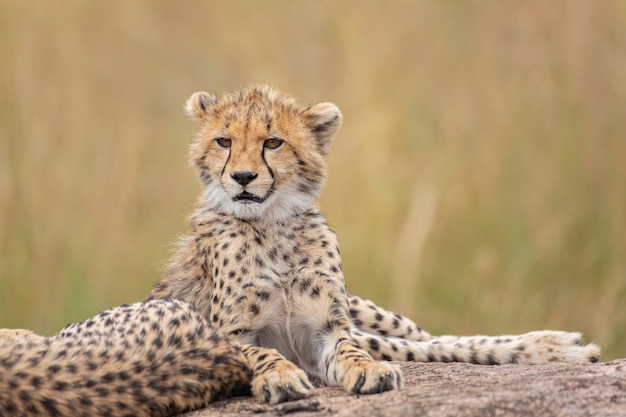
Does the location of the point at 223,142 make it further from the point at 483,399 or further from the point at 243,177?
the point at 483,399

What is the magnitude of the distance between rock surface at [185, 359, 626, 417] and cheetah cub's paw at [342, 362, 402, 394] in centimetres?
4

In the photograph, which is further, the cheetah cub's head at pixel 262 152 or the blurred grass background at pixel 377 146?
the blurred grass background at pixel 377 146

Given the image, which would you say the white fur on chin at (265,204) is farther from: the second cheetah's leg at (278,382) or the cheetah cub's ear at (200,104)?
the second cheetah's leg at (278,382)

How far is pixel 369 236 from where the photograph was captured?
21.2 feet

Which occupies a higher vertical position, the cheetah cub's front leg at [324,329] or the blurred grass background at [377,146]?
the blurred grass background at [377,146]

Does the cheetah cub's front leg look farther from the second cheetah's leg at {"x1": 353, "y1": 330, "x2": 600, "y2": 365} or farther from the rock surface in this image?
the second cheetah's leg at {"x1": 353, "y1": 330, "x2": 600, "y2": 365}

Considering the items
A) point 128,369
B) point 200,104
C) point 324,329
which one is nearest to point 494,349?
point 324,329

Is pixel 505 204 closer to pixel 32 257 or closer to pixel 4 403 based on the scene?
pixel 32 257

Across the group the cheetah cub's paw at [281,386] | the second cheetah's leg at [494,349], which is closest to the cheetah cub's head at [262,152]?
Answer: the second cheetah's leg at [494,349]

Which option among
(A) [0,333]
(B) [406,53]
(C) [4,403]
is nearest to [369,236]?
(B) [406,53]

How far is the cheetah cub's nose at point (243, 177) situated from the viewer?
4.21 metres

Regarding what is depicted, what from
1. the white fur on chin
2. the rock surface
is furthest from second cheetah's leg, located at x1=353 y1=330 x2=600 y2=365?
the rock surface

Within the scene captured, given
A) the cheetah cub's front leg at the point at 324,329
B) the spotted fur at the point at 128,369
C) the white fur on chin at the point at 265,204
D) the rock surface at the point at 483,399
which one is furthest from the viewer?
the white fur on chin at the point at 265,204

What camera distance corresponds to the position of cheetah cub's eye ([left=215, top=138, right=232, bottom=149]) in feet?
14.5
